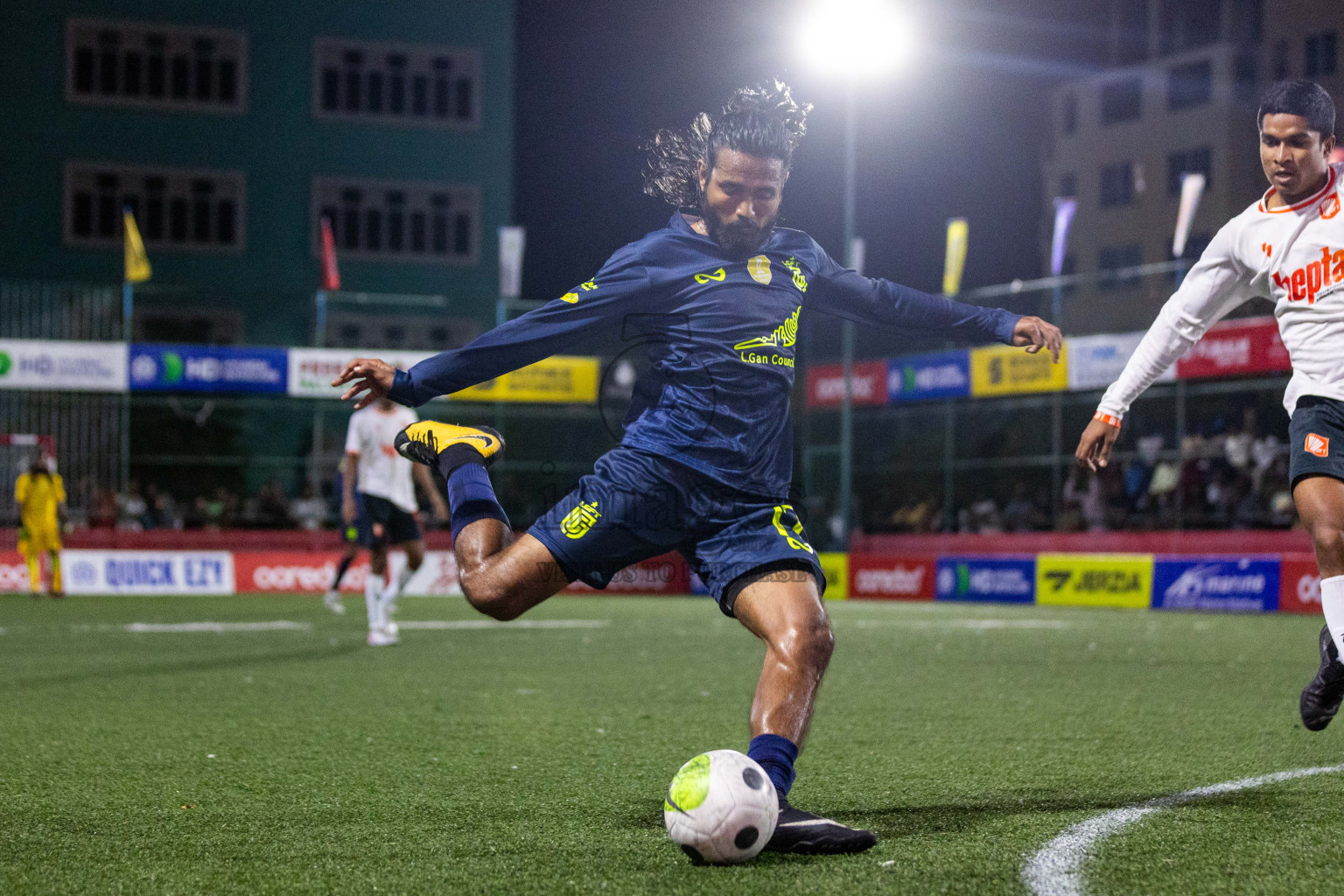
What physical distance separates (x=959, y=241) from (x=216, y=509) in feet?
52.2

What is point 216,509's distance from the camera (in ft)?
87.7

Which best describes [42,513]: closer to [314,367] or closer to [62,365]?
[62,365]

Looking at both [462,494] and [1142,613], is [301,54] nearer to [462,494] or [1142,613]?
[1142,613]

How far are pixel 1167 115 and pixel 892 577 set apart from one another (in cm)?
3688

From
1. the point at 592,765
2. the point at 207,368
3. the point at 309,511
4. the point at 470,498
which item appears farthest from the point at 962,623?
the point at 207,368

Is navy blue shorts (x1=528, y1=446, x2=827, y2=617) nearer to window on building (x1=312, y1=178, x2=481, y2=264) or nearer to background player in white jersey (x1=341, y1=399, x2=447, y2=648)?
background player in white jersey (x1=341, y1=399, x2=447, y2=648)

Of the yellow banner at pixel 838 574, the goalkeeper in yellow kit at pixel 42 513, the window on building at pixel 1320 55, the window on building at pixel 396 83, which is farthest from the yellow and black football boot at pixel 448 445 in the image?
the window on building at pixel 1320 55

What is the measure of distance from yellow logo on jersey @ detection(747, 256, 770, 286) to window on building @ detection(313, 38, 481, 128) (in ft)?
114

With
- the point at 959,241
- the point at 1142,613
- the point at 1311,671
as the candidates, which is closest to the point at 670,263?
the point at 1311,671

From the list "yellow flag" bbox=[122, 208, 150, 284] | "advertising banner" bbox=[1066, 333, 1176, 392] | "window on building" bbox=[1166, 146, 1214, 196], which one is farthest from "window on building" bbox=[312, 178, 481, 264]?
"window on building" bbox=[1166, 146, 1214, 196]

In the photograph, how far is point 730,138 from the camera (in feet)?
14.6

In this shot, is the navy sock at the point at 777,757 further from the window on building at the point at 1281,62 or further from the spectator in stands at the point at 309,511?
the window on building at the point at 1281,62

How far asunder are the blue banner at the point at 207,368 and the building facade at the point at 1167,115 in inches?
1344

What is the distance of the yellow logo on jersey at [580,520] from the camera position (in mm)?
4438
